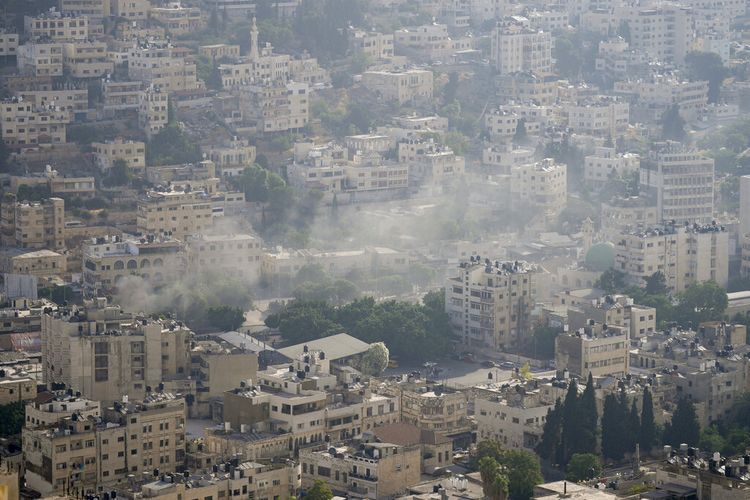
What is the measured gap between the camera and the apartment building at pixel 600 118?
8412 centimetres

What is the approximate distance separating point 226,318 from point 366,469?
13.7 meters

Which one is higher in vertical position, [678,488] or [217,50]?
[217,50]

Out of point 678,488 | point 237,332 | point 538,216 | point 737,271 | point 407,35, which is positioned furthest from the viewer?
point 407,35

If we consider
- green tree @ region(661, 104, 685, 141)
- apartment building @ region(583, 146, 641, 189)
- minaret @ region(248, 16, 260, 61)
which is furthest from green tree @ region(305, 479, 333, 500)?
green tree @ region(661, 104, 685, 141)

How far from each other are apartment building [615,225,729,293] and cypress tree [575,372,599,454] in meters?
13.2

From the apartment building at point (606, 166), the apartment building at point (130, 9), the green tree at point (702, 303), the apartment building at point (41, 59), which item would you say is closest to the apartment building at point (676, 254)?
the green tree at point (702, 303)

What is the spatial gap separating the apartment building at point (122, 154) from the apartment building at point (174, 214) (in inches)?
134

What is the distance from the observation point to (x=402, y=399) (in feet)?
184

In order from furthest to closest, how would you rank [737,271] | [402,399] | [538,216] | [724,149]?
1. [724,149]
2. [538,216]
3. [737,271]
4. [402,399]

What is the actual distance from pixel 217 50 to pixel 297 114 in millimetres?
4499

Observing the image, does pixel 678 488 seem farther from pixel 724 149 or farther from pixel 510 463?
pixel 724 149

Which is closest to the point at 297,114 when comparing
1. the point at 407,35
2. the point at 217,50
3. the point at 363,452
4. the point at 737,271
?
the point at 217,50

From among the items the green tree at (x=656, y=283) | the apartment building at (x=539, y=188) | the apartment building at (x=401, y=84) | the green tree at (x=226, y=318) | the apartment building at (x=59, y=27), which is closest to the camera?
the green tree at (x=226, y=318)

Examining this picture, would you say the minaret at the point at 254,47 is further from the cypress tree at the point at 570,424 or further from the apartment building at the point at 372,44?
the cypress tree at the point at 570,424
